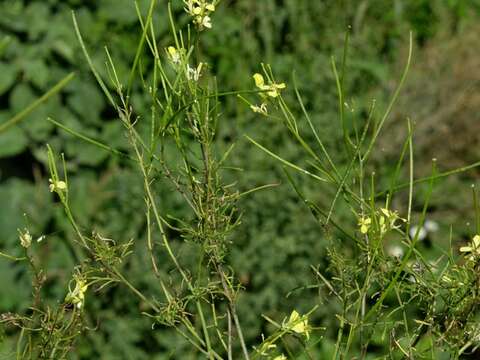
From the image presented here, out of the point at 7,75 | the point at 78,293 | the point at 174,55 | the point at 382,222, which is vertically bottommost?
the point at 7,75

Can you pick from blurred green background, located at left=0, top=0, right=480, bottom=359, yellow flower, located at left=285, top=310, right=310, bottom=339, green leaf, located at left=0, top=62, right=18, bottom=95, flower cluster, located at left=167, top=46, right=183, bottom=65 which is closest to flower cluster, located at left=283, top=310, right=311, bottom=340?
yellow flower, located at left=285, top=310, right=310, bottom=339

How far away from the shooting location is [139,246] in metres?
4.00

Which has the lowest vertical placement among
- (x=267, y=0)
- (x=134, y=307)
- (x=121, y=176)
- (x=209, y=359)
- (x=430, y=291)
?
(x=134, y=307)

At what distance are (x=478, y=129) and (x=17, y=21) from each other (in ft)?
8.92

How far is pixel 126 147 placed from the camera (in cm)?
424

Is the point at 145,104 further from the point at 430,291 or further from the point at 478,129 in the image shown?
the point at 430,291

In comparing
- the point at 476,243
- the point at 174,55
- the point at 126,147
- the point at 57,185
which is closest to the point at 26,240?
the point at 57,185

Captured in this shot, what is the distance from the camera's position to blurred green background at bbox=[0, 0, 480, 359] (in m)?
4.00

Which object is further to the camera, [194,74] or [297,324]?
[194,74]

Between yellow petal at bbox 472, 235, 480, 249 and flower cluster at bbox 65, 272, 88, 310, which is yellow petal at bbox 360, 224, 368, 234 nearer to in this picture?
yellow petal at bbox 472, 235, 480, 249

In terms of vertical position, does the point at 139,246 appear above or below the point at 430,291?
below

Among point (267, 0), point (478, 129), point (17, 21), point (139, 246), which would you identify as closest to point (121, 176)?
point (139, 246)

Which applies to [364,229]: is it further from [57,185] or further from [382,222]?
[57,185]

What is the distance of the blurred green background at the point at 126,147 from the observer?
4.00 metres
